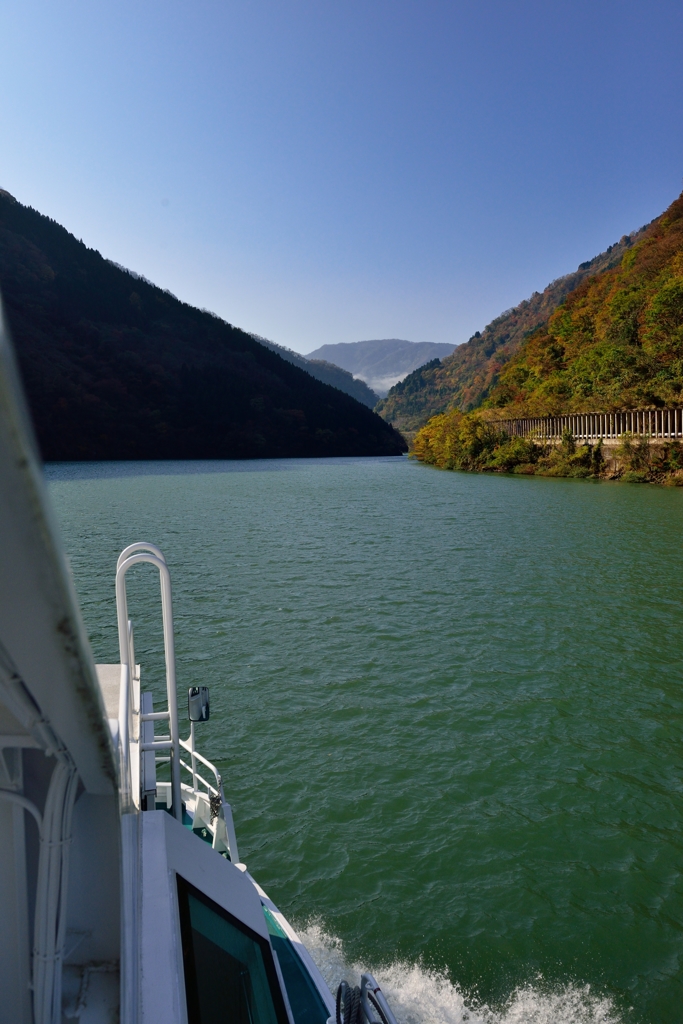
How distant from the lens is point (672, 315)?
48531 millimetres

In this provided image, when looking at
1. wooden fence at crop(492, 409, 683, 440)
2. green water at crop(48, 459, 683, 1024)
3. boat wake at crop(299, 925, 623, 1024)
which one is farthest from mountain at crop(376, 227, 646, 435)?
boat wake at crop(299, 925, 623, 1024)

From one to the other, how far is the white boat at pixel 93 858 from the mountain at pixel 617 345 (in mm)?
45338

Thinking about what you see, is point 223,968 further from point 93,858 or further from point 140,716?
point 140,716

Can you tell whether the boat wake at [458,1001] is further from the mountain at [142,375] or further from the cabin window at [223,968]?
the mountain at [142,375]

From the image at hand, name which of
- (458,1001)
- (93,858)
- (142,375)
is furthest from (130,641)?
(142,375)

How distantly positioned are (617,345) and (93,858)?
57802mm

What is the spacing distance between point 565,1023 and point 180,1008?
3.11 metres

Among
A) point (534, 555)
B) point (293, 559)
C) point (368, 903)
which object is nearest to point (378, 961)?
point (368, 903)

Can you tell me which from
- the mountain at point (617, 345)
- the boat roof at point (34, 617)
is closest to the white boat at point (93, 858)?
the boat roof at point (34, 617)

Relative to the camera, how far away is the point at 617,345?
54.1 meters

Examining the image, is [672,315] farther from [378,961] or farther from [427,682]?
[378,961]

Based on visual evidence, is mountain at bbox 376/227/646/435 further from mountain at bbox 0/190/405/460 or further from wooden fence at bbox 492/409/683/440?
wooden fence at bbox 492/409/683/440

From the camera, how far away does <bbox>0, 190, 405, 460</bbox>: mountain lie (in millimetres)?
82000

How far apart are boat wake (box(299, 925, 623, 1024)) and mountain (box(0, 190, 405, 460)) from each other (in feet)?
234
